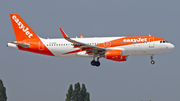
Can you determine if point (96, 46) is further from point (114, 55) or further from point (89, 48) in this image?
point (114, 55)

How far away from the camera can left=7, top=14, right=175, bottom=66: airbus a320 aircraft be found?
6303cm

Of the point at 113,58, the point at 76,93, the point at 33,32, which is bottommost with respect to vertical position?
the point at 76,93

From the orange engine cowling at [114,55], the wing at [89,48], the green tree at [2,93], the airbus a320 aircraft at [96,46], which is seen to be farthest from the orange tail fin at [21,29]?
the green tree at [2,93]

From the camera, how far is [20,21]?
7012 cm

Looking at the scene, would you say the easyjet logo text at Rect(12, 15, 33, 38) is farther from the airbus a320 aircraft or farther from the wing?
the wing

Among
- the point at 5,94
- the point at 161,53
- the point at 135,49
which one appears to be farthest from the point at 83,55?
the point at 5,94

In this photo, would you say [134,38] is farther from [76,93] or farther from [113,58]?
[76,93]

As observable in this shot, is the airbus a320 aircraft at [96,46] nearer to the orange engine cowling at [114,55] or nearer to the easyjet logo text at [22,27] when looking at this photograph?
the orange engine cowling at [114,55]

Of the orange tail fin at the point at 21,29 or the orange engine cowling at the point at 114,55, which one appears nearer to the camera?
the orange engine cowling at the point at 114,55

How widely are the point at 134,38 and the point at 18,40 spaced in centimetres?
2180

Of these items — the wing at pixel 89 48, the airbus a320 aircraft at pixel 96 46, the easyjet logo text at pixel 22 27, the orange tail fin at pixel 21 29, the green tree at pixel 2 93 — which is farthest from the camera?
the green tree at pixel 2 93

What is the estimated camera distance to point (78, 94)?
14712cm

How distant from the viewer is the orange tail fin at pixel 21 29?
68.8m

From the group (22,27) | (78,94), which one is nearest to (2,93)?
(78,94)
